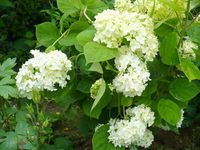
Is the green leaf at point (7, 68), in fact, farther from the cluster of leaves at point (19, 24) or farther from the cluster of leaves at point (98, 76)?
the cluster of leaves at point (19, 24)

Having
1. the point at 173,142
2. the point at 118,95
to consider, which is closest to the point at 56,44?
the point at 118,95

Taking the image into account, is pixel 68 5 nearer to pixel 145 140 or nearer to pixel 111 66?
pixel 111 66

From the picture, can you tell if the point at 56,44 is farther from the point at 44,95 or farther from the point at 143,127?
the point at 143,127

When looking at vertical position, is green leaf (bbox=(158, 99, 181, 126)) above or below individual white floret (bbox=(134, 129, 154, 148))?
above

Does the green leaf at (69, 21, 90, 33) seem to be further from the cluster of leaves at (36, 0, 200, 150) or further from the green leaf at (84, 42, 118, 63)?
the green leaf at (84, 42, 118, 63)

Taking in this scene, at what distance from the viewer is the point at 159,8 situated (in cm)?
177

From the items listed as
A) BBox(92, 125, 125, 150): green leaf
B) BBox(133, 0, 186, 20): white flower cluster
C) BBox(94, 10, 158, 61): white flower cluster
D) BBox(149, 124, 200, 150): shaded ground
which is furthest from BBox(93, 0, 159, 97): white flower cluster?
BBox(149, 124, 200, 150): shaded ground

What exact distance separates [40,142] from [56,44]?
0.43m

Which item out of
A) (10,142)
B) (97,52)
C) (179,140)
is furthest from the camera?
(179,140)

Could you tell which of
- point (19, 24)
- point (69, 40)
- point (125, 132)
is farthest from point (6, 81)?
point (19, 24)

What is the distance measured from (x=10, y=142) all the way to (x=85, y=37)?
1.80 feet

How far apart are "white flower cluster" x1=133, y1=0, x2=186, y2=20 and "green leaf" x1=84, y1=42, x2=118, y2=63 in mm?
255

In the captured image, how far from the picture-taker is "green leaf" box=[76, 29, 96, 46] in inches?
67.4

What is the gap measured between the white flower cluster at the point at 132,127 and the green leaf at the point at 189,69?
195mm
